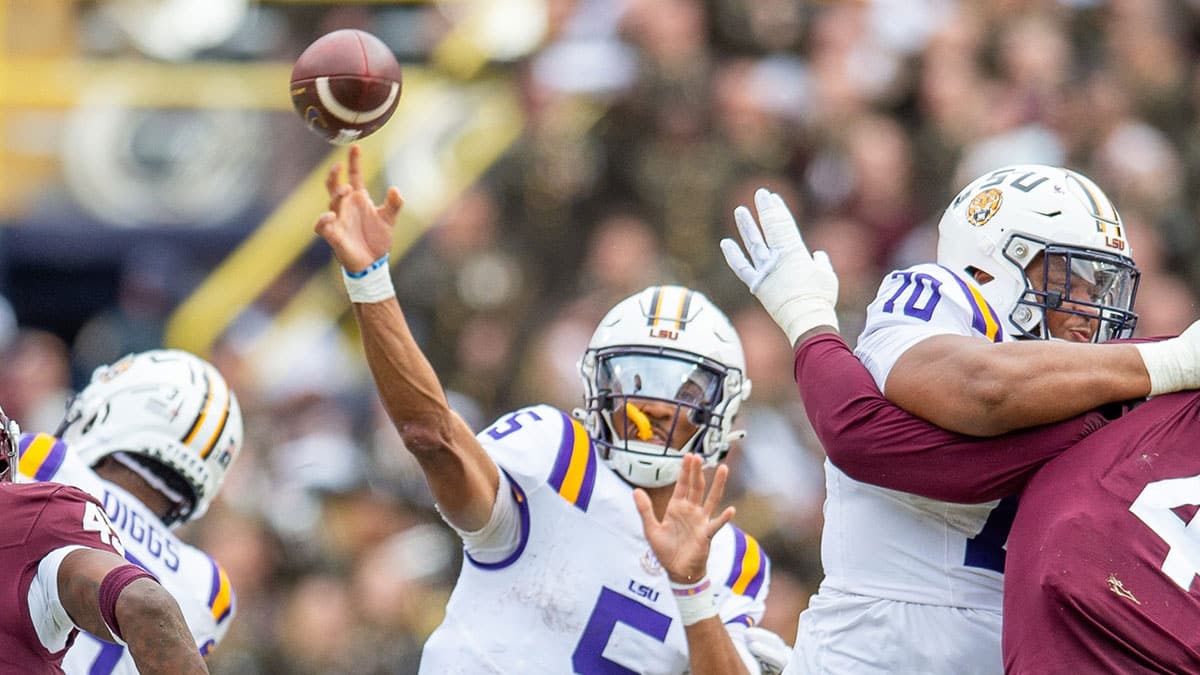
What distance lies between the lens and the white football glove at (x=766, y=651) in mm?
4906

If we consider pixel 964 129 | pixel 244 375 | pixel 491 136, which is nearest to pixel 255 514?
pixel 244 375

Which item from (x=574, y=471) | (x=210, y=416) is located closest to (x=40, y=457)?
(x=210, y=416)

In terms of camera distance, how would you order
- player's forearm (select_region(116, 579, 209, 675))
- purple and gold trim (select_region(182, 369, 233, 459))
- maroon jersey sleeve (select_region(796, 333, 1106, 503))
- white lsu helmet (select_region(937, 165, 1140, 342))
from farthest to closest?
purple and gold trim (select_region(182, 369, 233, 459)), white lsu helmet (select_region(937, 165, 1140, 342)), maroon jersey sleeve (select_region(796, 333, 1106, 503)), player's forearm (select_region(116, 579, 209, 675))

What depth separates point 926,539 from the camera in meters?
4.23

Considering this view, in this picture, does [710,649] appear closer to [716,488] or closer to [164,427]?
[716,488]

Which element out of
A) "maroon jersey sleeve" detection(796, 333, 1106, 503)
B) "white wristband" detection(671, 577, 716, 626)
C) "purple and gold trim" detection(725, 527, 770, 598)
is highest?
"maroon jersey sleeve" detection(796, 333, 1106, 503)

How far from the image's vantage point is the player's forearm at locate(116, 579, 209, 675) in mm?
3666

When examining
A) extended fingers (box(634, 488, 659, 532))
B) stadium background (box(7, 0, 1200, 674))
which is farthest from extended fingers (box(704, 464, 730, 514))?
stadium background (box(7, 0, 1200, 674))

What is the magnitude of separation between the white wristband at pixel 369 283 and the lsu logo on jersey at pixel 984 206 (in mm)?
1463

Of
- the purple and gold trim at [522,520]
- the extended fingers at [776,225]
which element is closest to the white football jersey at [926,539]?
the extended fingers at [776,225]

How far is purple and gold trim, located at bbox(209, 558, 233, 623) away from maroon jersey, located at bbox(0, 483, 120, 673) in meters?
1.41

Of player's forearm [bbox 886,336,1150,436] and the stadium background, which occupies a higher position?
the stadium background

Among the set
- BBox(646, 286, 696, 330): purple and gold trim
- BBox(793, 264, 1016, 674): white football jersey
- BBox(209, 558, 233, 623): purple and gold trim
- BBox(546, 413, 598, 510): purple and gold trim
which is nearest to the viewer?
BBox(793, 264, 1016, 674): white football jersey

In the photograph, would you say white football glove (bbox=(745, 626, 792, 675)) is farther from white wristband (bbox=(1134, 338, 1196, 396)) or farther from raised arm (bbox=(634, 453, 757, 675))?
white wristband (bbox=(1134, 338, 1196, 396))
